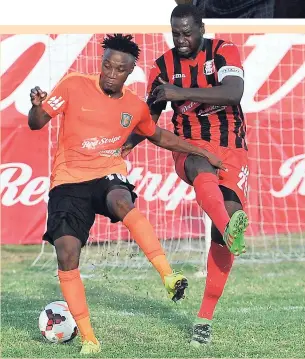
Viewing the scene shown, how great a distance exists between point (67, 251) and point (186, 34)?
6.35 feet

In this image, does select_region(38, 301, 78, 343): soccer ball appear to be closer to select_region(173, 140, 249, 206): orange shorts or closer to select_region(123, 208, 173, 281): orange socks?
select_region(123, 208, 173, 281): orange socks

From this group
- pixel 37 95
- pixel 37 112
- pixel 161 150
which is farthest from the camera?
pixel 161 150

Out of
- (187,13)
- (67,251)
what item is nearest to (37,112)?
(67,251)

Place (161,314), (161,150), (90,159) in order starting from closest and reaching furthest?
1. (90,159)
2. (161,314)
3. (161,150)

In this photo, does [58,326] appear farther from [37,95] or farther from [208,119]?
[208,119]

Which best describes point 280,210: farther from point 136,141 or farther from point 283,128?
point 136,141

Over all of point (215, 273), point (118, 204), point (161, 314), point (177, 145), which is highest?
point (177, 145)

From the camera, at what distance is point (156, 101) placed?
802cm

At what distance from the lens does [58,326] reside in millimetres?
8383

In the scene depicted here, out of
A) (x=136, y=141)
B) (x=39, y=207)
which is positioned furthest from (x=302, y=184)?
(x=136, y=141)

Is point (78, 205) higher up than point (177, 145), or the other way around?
point (177, 145)

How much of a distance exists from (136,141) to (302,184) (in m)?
6.04

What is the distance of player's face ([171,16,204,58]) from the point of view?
8.27 m

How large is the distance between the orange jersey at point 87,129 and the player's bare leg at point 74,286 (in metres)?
0.52
